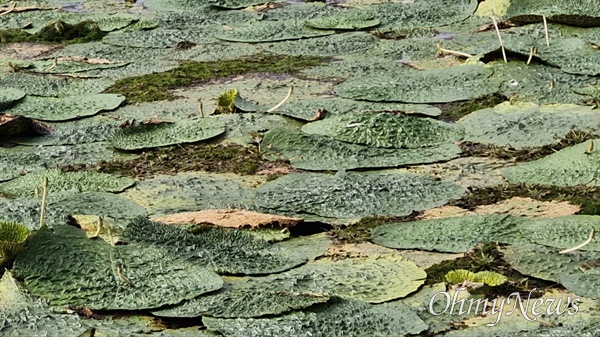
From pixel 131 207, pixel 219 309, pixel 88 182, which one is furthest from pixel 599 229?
pixel 88 182

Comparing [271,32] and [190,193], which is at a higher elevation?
[190,193]

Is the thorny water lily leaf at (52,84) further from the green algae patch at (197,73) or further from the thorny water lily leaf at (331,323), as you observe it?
the thorny water lily leaf at (331,323)

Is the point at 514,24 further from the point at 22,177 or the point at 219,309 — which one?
the point at 219,309

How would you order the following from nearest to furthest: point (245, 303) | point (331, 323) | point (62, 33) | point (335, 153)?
point (331, 323) → point (245, 303) → point (335, 153) → point (62, 33)

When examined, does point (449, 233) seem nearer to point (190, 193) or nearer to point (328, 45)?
point (190, 193)

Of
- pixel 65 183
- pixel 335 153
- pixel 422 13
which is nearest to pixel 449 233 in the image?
pixel 335 153

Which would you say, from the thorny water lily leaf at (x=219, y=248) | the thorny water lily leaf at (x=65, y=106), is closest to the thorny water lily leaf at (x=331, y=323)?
the thorny water lily leaf at (x=219, y=248)

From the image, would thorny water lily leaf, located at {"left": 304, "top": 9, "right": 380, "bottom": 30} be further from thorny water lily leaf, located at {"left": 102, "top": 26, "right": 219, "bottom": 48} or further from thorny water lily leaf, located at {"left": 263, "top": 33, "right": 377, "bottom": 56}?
thorny water lily leaf, located at {"left": 102, "top": 26, "right": 219, "bottom": 48}

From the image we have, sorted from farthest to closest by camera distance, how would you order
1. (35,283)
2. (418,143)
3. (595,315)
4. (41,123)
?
(41,123) < (418,143) < (35,283) < (595,315)

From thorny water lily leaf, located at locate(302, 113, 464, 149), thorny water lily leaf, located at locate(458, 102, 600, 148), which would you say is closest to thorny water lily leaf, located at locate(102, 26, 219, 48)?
thorny water lily leaf, located at locate(302, 113, 464, 149)
